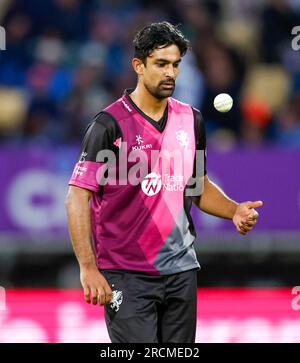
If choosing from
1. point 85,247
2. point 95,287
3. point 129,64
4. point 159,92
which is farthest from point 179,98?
point 95,287

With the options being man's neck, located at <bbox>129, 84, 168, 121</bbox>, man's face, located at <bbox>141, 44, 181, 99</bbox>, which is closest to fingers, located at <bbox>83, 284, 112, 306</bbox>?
man's neck, located at <bbox>129, 84, 168, 121</bbox>

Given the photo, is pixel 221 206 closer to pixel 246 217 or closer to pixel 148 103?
pixel 246 217

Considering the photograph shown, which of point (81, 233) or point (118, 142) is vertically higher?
point (118, 142)

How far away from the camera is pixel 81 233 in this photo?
18.2 ft

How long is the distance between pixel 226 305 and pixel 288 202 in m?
2.74

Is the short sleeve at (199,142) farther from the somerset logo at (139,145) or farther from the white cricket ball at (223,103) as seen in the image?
the somerset logo at (139,145)

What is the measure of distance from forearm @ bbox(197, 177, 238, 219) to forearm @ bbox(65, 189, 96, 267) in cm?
81

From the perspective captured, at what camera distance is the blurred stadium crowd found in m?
11.1

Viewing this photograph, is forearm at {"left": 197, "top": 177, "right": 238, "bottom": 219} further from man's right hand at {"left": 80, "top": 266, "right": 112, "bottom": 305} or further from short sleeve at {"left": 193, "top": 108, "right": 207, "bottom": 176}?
man's right hand at {"left": 80, "top": 266, "right": 112, "bottom": 305}

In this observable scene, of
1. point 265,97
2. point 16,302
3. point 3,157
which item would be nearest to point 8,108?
point 3,157

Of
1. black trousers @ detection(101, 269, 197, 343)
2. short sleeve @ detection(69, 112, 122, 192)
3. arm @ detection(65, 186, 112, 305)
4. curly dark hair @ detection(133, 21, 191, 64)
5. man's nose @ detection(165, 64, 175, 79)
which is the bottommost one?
black trousers @ detection(101, 269, 197, 343)

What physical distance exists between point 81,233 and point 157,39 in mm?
1101

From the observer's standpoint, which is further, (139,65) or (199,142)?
(199,142)

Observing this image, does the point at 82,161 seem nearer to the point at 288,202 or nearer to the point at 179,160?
the point at 179,160
